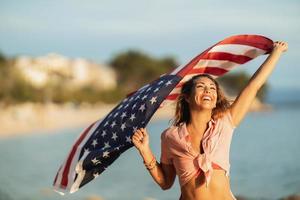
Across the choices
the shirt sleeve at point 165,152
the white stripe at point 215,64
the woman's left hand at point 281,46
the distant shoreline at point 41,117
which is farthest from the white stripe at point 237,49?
the distant shoreline at point 41,117

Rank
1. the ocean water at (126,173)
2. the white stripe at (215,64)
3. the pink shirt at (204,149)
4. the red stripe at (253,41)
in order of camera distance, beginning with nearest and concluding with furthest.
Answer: the pink shirt at (204,149) → the red stripe at (253,41) → the white stripe at (215,64) → the ocean water at (126,173)

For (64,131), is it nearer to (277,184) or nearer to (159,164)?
(277,184)

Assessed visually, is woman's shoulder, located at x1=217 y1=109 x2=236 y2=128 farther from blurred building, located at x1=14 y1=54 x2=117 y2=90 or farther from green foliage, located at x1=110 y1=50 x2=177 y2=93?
green foliage, located at x1=110 y1=50 x2=177 y2=93

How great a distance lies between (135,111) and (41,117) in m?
36.9

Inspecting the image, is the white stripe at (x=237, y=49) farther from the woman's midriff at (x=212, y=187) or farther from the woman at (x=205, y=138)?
the woman's midriff at (x=212, y=187)

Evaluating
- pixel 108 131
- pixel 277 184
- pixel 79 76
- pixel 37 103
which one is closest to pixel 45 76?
pixel 37 103

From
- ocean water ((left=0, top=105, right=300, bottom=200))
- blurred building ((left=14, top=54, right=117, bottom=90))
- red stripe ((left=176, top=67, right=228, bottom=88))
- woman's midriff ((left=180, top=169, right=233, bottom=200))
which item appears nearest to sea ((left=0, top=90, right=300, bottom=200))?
ocean water ((left=0, top=105, right=300, bottom=200))

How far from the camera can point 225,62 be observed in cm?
421

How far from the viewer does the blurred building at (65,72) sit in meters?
53.9

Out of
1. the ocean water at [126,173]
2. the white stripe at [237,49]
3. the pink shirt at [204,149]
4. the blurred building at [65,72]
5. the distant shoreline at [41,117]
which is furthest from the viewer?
the blurred building at [65,72]

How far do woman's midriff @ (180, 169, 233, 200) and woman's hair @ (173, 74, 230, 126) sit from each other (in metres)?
0.31

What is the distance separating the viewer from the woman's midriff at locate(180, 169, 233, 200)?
3.41 meters

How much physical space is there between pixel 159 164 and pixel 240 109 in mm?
542

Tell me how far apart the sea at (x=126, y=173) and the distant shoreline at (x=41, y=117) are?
2.30 metres
